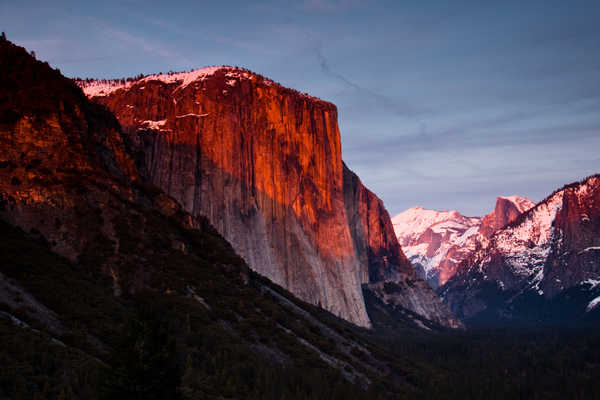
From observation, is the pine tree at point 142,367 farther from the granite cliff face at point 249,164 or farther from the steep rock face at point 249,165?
the steep rock face at point 249,165

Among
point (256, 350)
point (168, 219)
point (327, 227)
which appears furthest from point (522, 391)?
point (168, 219)

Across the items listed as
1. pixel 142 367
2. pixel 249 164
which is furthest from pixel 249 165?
pixel 142 367

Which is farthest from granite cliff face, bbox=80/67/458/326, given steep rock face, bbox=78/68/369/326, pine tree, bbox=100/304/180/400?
pine tree, bbox=100/304/180/400

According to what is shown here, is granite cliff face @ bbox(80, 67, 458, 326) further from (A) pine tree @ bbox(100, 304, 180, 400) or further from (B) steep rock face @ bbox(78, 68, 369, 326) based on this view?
(A) pine tree @ bbox(100, 304, 180, 400)

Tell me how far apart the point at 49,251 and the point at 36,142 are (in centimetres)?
1197

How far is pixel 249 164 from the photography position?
116000 millimetres

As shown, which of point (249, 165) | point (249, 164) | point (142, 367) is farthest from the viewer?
point (249, 164)

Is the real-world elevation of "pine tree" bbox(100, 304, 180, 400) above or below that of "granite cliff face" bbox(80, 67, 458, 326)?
below

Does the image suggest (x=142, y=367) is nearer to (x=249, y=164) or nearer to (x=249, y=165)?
(x=249, y=165)

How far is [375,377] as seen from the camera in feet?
263

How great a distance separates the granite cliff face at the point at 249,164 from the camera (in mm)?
108312

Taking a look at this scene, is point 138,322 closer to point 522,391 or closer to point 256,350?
point 256,350

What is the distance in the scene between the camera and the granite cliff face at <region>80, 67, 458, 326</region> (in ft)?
355

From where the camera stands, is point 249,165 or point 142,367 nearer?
point 142,367
